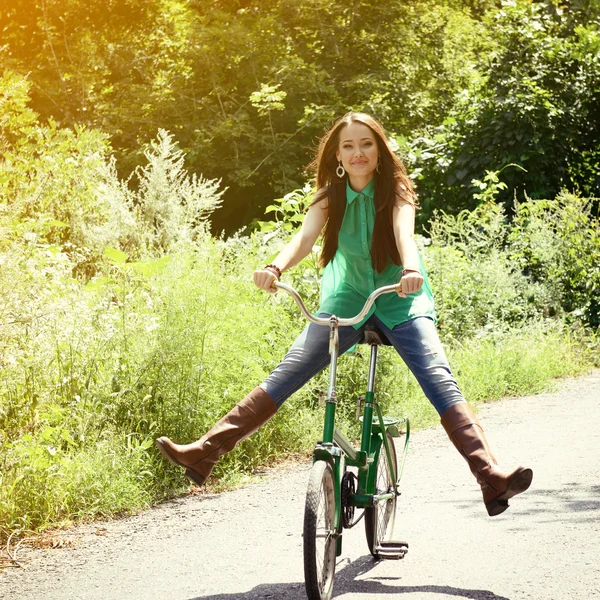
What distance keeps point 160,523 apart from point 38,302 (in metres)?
1.52

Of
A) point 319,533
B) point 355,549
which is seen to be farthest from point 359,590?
point 355,549

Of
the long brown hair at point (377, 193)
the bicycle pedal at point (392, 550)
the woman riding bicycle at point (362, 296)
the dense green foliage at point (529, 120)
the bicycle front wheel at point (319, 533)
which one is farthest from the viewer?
the dense green foliage at point (529, 120)

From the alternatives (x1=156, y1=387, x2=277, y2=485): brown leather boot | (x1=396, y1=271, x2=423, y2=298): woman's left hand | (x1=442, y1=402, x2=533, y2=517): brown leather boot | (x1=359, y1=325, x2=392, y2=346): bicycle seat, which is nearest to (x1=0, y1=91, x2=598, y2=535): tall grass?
(x1=156, y1=387, x2=277, y2=485): brown leather boot

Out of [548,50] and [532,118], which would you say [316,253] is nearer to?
[532,118]

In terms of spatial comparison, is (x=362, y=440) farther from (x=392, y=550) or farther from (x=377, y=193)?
(x=377, y=193)

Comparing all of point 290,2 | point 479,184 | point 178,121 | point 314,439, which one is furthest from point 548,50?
point 314,439

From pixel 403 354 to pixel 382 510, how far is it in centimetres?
90

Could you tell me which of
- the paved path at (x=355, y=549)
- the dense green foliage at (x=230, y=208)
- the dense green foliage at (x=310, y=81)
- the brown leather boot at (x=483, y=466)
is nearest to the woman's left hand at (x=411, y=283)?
the brown leather boot at (x=483, y=466)

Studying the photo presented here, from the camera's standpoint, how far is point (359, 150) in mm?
4457

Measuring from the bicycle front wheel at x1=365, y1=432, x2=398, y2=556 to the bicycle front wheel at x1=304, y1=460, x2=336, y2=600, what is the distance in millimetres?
524

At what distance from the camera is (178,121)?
19.2 meters

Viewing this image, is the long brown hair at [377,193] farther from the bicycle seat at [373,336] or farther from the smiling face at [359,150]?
the bicycle seat at [373,336]

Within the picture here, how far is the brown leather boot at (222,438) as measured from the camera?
4.20 m

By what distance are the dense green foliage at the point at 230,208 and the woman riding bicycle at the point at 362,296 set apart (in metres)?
1.68
